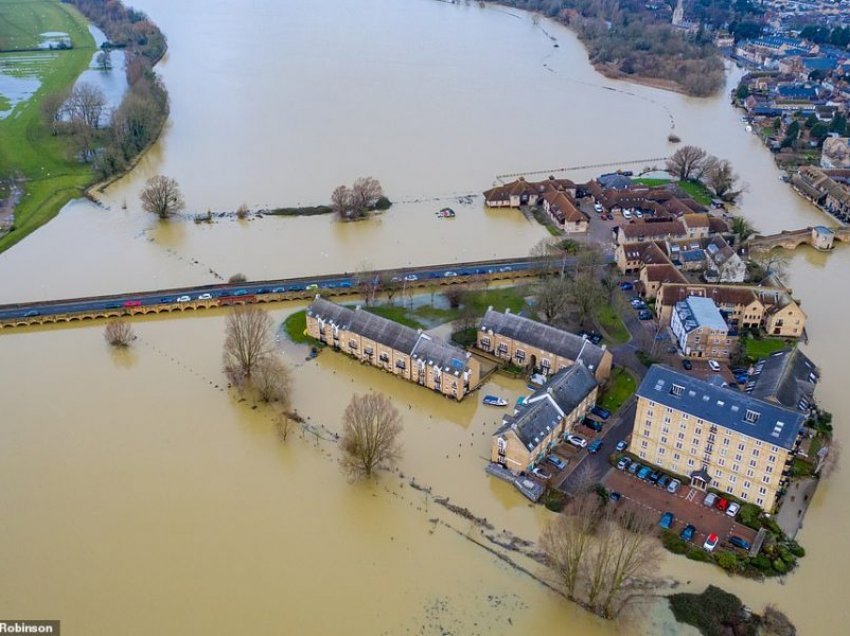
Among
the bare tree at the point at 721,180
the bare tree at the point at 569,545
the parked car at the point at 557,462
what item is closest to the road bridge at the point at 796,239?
the bare tree at the point at 721,180

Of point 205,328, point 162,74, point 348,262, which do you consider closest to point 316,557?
point 205,328

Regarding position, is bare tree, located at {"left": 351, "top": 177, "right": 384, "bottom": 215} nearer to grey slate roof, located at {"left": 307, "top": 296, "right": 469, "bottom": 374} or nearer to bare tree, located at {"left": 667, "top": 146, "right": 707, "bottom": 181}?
grey slate roof, located at {"left": 307, "top": 296, "right": 469, "bottom": 374}

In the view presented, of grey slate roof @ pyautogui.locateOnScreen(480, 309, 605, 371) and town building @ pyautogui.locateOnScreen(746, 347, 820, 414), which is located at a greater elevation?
town building @ pyautogui.locateOnScreen(746, 347, 820, 414)

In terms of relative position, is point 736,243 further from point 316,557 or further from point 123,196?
point 123,196

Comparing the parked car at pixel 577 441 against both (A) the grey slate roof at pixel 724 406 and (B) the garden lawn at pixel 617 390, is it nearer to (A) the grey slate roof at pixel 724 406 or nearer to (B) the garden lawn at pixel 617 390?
(B) the garden lawn at pixel 617 390

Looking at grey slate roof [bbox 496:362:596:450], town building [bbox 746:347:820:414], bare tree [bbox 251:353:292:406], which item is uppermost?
town building [bbox 746:347:820:414]

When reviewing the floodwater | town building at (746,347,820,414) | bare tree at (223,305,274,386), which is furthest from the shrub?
bare tree at (223,305,274,386)
